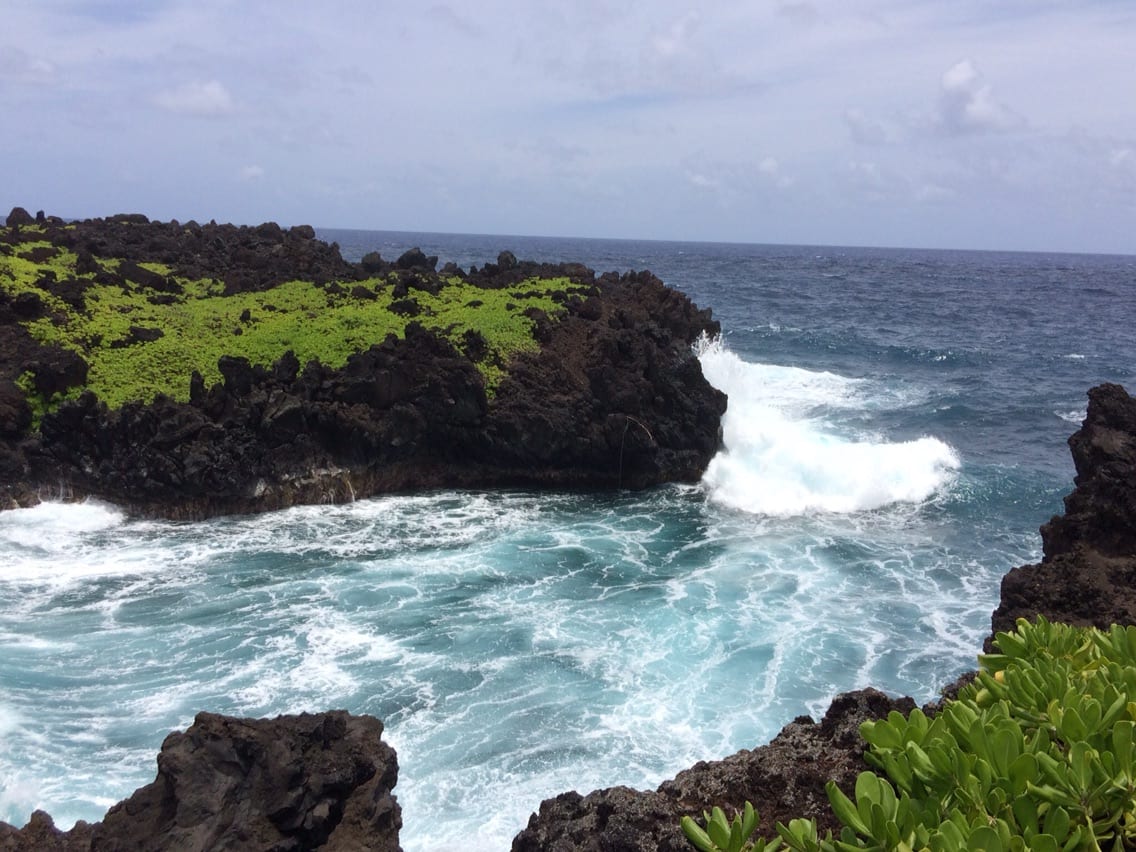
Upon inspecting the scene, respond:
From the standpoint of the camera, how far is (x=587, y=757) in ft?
43.8

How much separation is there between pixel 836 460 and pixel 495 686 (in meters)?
16.7

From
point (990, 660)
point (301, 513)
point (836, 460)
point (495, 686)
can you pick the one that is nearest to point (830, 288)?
point (836, 460)

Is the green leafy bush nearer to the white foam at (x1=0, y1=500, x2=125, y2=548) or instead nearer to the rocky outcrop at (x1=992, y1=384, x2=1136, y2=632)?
the rocky outcrop at (x1=992, y1=384, x2=1136, y2=632)

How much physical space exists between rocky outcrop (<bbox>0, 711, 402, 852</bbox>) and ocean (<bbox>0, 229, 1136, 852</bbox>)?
2749 mm

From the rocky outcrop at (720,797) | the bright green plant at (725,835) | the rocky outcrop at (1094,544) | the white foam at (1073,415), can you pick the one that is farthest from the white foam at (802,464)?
the bright green plant at (725,835)

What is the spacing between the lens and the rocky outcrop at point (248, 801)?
336 inches

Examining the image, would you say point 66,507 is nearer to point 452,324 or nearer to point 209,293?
point 452,324

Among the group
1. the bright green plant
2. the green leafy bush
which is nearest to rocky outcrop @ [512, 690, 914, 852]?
the green leafy bush

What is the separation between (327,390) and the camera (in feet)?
85.4

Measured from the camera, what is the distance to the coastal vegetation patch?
26.9 meters

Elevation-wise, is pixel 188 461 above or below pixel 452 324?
below

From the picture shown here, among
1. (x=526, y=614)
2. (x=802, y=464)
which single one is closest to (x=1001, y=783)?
(x=526, y=614)

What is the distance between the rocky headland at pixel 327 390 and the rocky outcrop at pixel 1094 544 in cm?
1431

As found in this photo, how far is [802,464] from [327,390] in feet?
47.0
